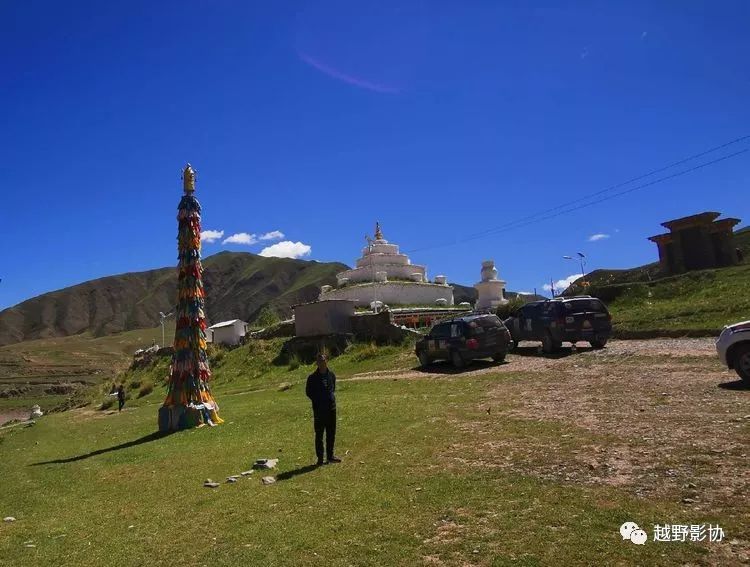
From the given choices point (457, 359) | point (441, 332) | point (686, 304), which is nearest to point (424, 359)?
point (441, 332)

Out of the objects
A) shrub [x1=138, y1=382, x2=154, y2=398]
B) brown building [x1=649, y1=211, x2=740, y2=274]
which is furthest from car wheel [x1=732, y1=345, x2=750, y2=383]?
shrub [x1=138, y1=382, x2=154, y2=398]

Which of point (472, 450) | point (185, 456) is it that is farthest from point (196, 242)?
point (472, 450)

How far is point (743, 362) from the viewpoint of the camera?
11.2 metres

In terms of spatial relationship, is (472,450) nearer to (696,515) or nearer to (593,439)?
(593,439)

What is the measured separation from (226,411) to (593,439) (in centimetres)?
1344

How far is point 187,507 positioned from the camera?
24.8ft

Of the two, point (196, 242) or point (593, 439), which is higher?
point (196, 242)

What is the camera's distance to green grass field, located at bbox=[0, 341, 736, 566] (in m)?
5.16

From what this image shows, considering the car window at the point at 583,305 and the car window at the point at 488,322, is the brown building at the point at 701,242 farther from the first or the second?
the car window at the point at 488,322

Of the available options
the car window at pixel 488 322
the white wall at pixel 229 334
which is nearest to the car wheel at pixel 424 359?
the car window at pixel 488 322

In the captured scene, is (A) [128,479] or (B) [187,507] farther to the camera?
(A) [128,479]

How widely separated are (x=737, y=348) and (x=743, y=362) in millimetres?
294

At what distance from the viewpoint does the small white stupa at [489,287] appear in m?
43.1

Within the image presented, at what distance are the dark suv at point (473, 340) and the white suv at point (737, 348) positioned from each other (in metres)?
9.31
